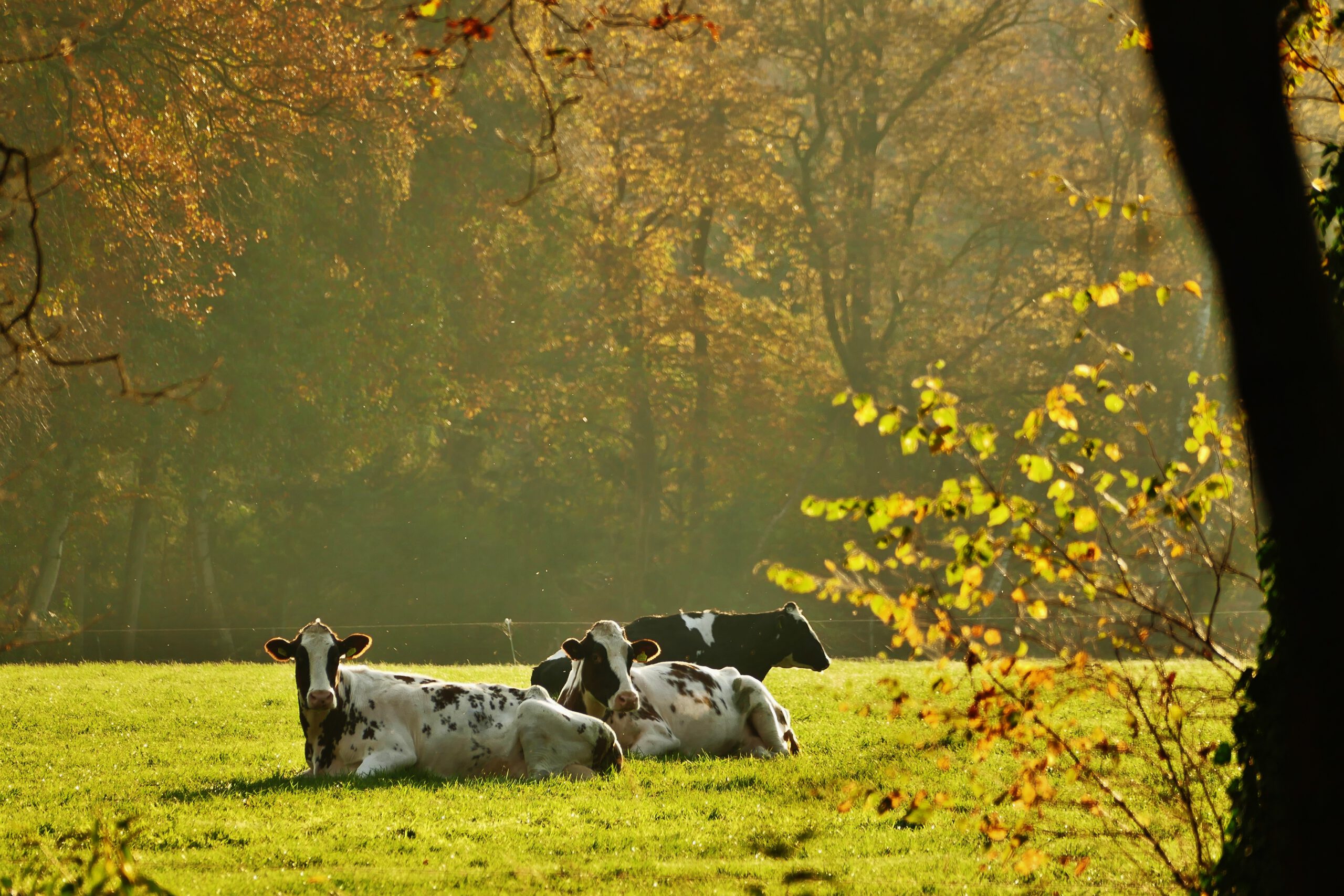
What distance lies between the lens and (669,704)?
11.8m

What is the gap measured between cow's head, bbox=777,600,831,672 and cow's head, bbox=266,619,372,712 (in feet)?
22.4

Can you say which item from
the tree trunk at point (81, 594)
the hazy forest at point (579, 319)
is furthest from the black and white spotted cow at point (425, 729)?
the tree trunk at point (81, 594)

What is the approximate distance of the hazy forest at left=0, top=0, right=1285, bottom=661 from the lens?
31734 millimetres

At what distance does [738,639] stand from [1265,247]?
42.6 ft

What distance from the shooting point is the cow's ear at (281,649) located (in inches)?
422

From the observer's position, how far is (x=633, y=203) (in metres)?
42.4

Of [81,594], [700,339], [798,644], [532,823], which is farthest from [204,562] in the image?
[532,823]

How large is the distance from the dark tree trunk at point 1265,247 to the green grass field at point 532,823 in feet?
5.64

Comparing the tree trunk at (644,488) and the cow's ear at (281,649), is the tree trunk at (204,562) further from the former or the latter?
the cow's ear at (281,649)

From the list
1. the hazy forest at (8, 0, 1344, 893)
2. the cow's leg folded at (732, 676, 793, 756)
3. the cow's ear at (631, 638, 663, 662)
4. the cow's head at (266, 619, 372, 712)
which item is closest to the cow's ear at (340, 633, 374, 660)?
the cow's head at (266, 619, 372, 712)

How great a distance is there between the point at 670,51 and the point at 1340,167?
34653mm

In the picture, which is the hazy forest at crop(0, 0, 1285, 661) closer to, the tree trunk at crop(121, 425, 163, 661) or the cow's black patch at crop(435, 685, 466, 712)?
the tree trunk at crop(121, 425, 163, 661)

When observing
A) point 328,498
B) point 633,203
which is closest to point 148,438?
point 328,498

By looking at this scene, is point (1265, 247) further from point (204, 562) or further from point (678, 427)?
point (204, 562)
